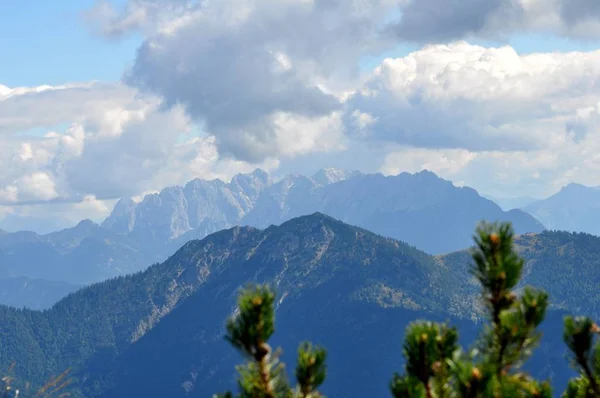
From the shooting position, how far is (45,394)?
25.6 meters

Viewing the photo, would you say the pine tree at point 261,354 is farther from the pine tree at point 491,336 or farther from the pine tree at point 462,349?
the pine tree at point 491,336

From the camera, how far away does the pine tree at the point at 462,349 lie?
17.9 metres

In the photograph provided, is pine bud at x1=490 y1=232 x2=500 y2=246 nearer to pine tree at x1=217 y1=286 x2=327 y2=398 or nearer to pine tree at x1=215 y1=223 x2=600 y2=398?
pine tree at x1=215 y1=223 x2=600 y2=398

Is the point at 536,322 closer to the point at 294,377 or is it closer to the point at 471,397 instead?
the point at 471,397

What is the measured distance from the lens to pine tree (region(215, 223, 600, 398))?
17.9 m

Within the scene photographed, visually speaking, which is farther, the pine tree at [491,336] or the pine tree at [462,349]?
the pine tree at [491,336]

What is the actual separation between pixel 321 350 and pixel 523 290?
5202mm

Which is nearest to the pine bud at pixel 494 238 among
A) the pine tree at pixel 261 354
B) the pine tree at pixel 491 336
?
the pine tree at pixel 491 336

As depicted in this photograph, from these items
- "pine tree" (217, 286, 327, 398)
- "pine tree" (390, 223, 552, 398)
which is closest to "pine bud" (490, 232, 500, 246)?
"pine tree" (390, 223, 552, 398)

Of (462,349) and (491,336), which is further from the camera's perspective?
(491,336)

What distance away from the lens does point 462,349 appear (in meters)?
18.9

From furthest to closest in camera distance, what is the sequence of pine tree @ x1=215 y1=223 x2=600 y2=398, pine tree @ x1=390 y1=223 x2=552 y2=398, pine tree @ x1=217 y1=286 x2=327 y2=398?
pine tree @ x1=390 y1=223 x2=552 y2=398
pine tree @ x1=215 y1=223 x2=600 y2=398
pine tree @ x1=217 y1=286 x2=327 y2=398

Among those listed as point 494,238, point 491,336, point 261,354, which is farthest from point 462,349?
→ point 261,354

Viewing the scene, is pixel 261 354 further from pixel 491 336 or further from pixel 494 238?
pixel 494 238
